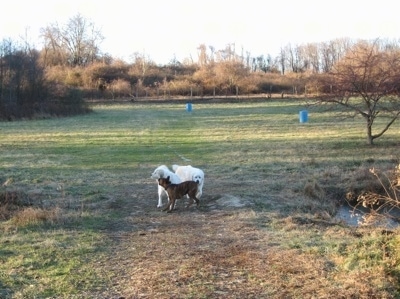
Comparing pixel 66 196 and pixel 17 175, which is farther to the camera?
pixel 17 175

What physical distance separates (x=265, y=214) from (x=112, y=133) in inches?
705

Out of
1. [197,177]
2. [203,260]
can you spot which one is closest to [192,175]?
[197,177]

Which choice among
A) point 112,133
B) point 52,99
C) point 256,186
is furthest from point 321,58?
point 256,186

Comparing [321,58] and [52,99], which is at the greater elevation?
[321,58]

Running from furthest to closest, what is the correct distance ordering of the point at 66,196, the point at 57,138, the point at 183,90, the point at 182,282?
the point at 183,90
the point at 57,138
the point at 66,196
the point at 182,282

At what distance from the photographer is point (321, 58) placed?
93188 mm

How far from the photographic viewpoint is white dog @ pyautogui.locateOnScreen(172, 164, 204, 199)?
33.1 feet

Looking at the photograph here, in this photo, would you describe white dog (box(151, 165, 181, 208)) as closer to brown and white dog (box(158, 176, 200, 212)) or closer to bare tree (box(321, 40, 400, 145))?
brown and white dog (box(158, 176, 200, 212))

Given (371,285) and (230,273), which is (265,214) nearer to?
(230,273)

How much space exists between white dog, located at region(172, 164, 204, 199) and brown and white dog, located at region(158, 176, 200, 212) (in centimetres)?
23

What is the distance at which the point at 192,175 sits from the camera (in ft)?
33.6

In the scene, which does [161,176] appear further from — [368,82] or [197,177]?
[368,82]

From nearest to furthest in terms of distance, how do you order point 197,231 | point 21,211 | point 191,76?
point 197,231, point 21,211, point 191,76

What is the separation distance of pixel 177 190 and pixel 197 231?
1731mm
